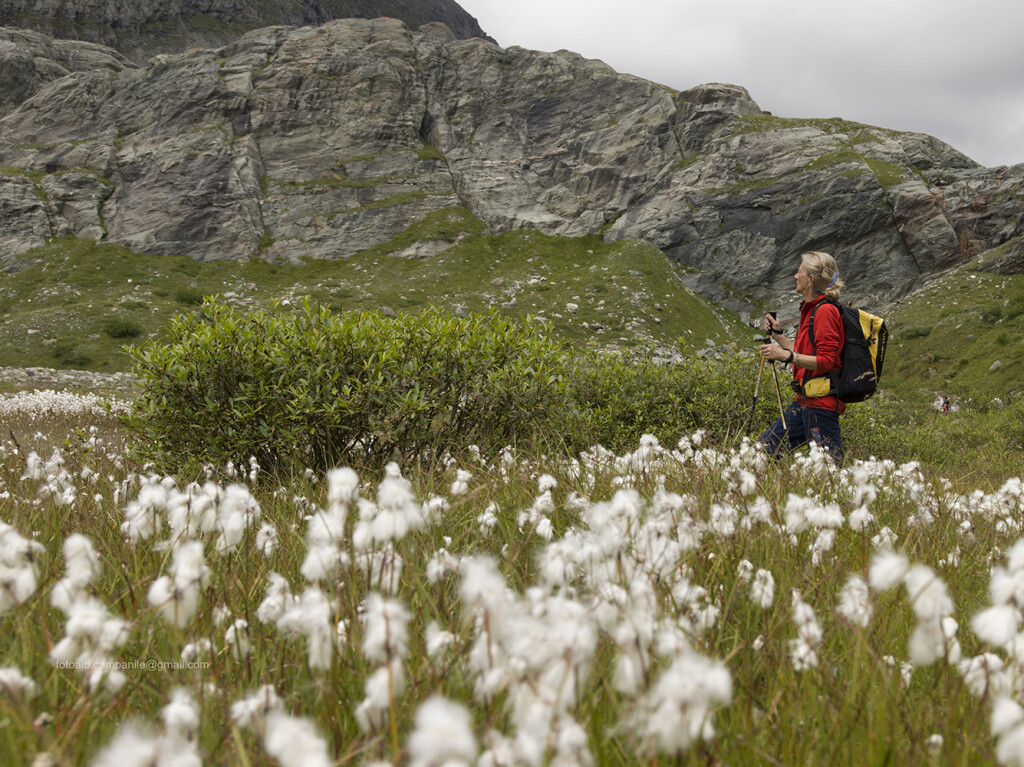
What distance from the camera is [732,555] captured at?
9.82 feet

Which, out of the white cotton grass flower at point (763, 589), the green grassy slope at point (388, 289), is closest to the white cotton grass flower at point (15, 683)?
the white cotton grass flower at point (763, 589)

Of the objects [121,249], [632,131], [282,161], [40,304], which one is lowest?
[40,304]

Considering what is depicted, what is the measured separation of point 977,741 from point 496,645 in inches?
61.4

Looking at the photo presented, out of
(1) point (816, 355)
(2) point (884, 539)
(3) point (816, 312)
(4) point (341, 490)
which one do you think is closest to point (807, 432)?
(1) point (816, 355)

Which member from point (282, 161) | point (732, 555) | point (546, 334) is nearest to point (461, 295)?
point (282, 161)

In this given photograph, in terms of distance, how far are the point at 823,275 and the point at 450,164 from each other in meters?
67.1

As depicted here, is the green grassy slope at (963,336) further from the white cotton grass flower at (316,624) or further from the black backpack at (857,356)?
the white cotton grass flower at (316,624)

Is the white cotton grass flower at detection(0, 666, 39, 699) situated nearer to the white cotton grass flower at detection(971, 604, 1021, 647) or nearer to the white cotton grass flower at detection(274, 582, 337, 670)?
the white cotton grass flower at detection(274, 582, 337, 670)

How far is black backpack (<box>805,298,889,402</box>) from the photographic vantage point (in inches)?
257

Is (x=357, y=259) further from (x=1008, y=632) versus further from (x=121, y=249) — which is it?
(x=1008, y=632)

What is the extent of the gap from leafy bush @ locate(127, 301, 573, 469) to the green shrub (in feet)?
126

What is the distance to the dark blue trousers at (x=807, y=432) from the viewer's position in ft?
21.8

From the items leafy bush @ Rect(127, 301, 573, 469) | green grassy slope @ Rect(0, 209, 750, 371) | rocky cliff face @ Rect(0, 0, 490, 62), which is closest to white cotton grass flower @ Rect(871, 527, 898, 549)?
leafy bush @ Rect(127, 301, 573, 469)

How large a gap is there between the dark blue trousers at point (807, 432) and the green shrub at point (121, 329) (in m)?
42.6
